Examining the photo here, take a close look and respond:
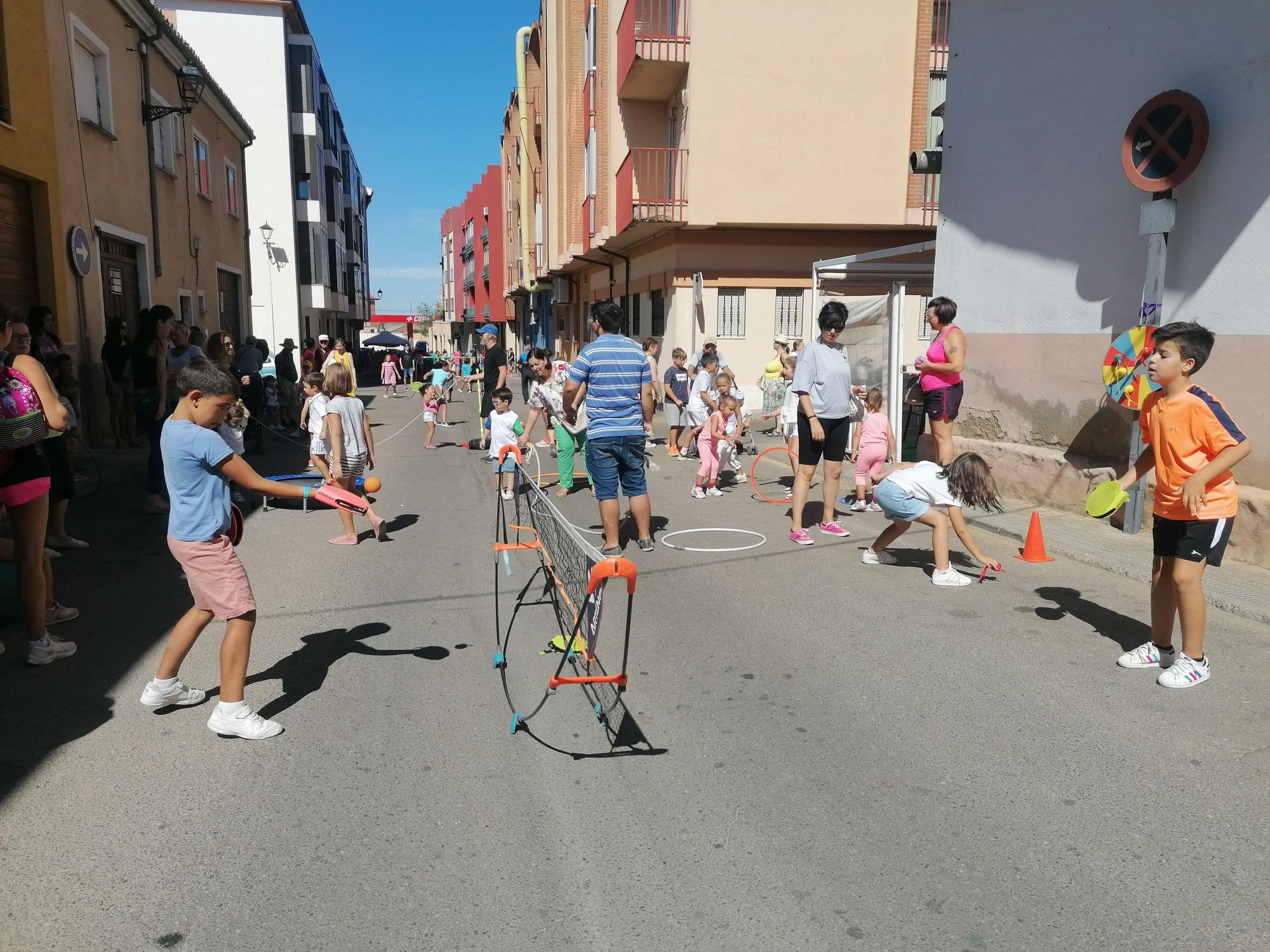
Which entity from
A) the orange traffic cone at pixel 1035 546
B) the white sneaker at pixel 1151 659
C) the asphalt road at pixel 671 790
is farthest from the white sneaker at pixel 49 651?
the orange traffic cone at pixel 1035 546

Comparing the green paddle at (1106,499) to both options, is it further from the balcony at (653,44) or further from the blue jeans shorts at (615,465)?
the balcony at (653,44)

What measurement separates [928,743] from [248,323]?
79.2 ft

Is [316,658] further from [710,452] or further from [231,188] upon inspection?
[231,188]

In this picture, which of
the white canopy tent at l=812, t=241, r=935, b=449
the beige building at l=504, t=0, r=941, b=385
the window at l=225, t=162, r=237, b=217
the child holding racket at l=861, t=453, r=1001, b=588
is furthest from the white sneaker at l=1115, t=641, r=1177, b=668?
the window at l=225, t=162, r=237, b=217

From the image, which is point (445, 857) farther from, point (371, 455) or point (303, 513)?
point (303, 513)

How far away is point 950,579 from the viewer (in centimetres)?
649

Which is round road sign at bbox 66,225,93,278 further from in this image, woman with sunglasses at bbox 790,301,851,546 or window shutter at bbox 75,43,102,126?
woman with sunglasses at bbox 790,301,851,546

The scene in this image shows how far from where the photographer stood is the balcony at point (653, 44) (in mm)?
19578

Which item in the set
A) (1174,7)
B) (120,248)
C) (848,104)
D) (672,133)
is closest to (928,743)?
(1174,7)

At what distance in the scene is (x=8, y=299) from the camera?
11656 millimetres

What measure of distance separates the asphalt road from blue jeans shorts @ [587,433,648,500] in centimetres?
132

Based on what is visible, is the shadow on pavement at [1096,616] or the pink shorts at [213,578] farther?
the shadow on pavement at [1096,616]

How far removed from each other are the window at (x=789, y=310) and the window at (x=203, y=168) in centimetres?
1267

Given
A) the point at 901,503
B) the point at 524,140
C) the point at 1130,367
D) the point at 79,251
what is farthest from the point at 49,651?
the point at 524,140
